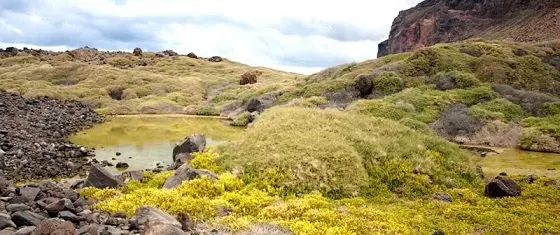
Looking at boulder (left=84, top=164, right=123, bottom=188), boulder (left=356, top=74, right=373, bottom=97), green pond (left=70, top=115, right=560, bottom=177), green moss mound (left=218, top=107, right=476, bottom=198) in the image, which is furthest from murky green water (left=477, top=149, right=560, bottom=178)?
boulder (left=356, top=74, right=373, bottom=97)

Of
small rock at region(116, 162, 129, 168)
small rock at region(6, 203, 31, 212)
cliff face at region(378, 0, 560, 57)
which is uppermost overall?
cliff face at region(378, 0, 560, 57)

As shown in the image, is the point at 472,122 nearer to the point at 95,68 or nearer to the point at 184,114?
the point at 184,114

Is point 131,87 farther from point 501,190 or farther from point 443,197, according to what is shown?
point 501,190

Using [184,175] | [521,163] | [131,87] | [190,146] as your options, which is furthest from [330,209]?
[131,87]

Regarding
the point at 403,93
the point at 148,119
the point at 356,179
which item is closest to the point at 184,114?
the point at 148,119

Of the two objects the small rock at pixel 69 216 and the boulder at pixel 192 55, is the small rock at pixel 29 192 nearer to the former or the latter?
the small rock at pixel 69 216

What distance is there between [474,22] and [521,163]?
106m

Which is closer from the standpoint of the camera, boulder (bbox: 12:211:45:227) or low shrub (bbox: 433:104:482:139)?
boulder (bbox: 12:211:45:227)

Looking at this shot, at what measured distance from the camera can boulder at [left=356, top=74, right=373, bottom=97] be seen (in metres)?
56.0

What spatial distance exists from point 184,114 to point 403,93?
99.9ft

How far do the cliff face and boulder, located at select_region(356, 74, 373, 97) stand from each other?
154ft

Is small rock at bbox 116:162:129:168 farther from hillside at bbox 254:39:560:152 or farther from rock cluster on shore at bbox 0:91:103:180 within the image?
hillside at bbox 254:39:560:152

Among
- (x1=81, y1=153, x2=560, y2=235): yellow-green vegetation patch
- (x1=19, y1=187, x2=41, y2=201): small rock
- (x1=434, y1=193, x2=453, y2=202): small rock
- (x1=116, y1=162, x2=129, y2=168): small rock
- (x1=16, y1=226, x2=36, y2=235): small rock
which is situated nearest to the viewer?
(x1=16, y1=226, x2=36, y2=235): small rock

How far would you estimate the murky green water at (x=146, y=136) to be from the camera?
1314 inches
